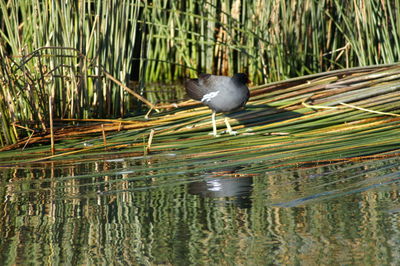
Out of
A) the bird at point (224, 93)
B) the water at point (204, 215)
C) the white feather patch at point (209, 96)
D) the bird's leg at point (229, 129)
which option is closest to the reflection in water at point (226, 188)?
the water at point (204, 215)

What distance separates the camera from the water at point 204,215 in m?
2.17

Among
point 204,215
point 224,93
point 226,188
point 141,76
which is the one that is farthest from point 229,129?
point 204,215

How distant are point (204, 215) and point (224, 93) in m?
2.21

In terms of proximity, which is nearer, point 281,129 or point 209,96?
point 281,129

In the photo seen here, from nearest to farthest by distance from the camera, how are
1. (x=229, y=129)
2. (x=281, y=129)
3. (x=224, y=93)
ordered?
(x=281, y=129) < (x=229, y=129) < (x=224, y=93)

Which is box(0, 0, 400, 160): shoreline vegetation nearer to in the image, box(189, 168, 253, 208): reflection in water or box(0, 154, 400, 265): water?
box(0, 154, 400, 265): water

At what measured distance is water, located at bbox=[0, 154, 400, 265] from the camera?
7.11ft

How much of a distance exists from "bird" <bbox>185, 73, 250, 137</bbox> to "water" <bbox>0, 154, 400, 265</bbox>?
44.0 inches

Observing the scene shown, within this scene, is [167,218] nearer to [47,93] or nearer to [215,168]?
[215,168]

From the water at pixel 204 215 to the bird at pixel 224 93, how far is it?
1.12 metres

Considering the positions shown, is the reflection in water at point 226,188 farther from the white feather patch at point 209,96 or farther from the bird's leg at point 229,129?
the white feather patch at point 209,96

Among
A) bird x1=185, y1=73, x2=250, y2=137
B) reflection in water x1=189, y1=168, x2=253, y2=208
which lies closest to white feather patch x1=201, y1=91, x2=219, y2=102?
bird x1=185, y1=73, x2=250, y2=137

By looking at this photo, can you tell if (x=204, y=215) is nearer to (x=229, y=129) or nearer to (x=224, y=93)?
(x=229, y=129)

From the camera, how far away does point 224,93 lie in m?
4.73
